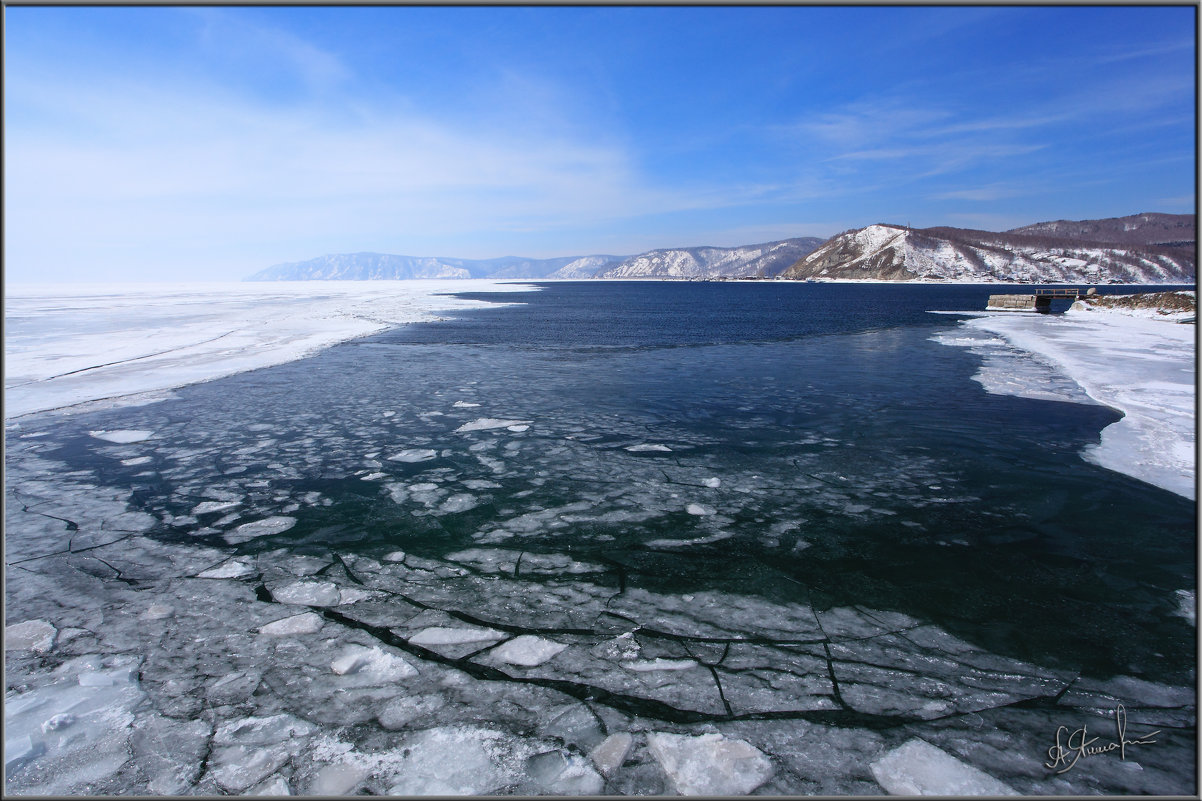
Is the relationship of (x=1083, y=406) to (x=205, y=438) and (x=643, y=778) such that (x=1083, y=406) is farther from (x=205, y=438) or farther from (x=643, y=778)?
(x=205, y=438)

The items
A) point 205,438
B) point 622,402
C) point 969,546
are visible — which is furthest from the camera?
point 622,402

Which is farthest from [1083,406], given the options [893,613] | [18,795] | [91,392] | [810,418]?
[91,392]

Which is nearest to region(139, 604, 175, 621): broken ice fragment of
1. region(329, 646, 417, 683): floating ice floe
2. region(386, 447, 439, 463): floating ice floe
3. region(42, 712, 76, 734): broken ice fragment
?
region(42, 712, 76, 734): broken ice fragment

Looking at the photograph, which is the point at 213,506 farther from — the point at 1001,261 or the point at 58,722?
the point at 1001,261

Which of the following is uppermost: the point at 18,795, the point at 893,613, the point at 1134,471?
the point at 1134,471

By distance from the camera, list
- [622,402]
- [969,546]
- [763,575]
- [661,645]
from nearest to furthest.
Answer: [661,645], [763,575], [969,546], [622,402]
